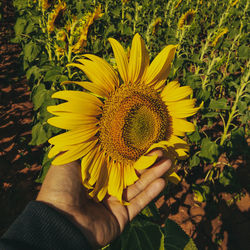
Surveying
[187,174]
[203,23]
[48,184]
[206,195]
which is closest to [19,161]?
[48,184]

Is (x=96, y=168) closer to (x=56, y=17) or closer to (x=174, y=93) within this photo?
(x=174, y=93)

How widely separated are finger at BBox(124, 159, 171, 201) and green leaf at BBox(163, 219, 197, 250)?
0.37 metres

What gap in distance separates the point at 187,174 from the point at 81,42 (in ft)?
7.68

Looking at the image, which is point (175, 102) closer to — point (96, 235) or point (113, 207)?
point (113, 207)

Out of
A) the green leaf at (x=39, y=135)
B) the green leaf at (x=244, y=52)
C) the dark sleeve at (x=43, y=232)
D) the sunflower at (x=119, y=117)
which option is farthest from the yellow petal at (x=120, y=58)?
the green leaf at (x=244, y=52)

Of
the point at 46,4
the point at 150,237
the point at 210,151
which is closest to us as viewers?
the point at 150,237

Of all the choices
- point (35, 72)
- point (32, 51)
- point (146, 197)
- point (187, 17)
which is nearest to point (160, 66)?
point (146, 197)

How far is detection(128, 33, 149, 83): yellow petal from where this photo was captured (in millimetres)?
1132

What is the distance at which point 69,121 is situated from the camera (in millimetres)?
1036

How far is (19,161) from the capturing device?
327 cm

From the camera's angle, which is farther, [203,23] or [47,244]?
[203,23]

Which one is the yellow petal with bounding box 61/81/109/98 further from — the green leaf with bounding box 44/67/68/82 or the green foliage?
the green leaf with bounding box 44/67/68/82

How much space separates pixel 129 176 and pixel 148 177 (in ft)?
0.57

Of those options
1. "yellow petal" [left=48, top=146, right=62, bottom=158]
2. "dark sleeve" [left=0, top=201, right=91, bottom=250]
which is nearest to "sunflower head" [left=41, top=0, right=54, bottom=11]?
"yellow petal" [left=48, top=146, right=62, bottom=158]
